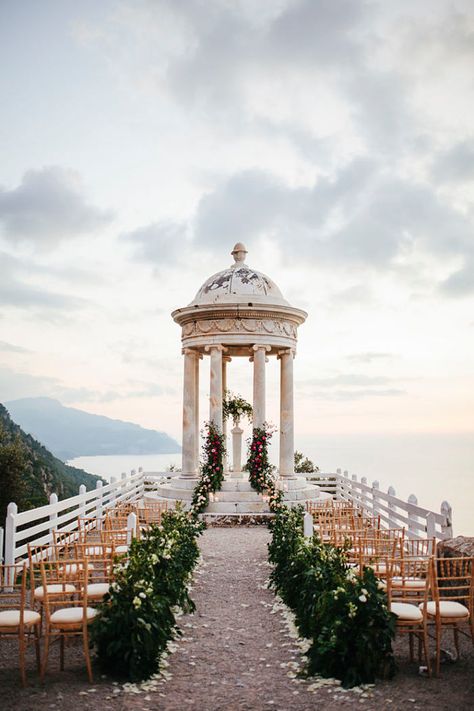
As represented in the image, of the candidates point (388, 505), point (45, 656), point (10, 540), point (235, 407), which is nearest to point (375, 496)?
point (388, 505)

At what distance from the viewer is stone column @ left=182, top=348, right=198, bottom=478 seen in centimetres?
2266

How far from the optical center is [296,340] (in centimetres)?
2300

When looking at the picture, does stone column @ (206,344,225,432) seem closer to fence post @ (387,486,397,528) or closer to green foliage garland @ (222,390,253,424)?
green foliage garland @ (222,390,253,424)

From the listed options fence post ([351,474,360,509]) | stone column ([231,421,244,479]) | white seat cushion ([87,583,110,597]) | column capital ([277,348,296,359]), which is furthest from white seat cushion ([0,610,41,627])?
stone column ([231,421,244,479])

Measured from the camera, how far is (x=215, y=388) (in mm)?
21906

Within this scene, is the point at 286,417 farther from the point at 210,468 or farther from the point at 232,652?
the point at 232,652

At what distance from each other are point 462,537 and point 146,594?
547cm

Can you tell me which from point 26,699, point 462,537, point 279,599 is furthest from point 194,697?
point 462,537

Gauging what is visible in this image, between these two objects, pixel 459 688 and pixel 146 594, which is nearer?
pixel 459 688

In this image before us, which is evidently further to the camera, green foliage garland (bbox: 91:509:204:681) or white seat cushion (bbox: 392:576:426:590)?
white seat cushion (bbox: 392:576:426:590)

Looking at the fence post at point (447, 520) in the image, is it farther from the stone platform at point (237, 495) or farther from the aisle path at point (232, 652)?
the stone platform at point (237, 495)

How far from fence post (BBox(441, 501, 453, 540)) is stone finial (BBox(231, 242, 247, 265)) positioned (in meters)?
14.1

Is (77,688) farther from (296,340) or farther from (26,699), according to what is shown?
(296,340)

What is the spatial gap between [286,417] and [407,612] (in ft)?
50.1
